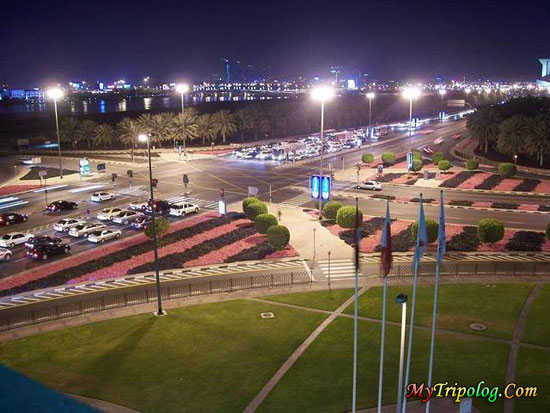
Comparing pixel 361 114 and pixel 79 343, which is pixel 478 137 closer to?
pixel 361 114

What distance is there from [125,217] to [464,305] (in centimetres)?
3566

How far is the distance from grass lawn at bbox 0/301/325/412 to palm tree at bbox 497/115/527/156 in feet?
232

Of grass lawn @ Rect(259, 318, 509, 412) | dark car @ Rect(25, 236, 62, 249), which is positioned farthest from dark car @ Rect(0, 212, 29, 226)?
grass lawn @ Rect(259, 318, 509, 412)

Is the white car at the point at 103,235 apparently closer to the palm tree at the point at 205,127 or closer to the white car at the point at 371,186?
the white car at the point at 371,186

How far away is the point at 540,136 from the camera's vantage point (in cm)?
8600

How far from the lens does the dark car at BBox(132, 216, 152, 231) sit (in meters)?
53.8

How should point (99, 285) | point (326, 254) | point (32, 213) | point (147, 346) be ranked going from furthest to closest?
point (32, 213) < point (326, 254) < point (99, 285) < point (147, 346)

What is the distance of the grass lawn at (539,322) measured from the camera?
95.8ft

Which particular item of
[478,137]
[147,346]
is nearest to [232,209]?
[147,346]

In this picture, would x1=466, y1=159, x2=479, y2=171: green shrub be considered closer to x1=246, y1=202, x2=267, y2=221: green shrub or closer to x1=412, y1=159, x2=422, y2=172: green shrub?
x1=412, y1=159, x2=422, y2=172: green shrub

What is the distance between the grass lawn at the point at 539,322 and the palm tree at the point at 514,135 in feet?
199

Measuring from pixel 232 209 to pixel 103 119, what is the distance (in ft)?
408

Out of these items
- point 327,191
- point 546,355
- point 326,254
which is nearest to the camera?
point 546,355

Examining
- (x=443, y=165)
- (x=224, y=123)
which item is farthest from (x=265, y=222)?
(x=224, y=123)
